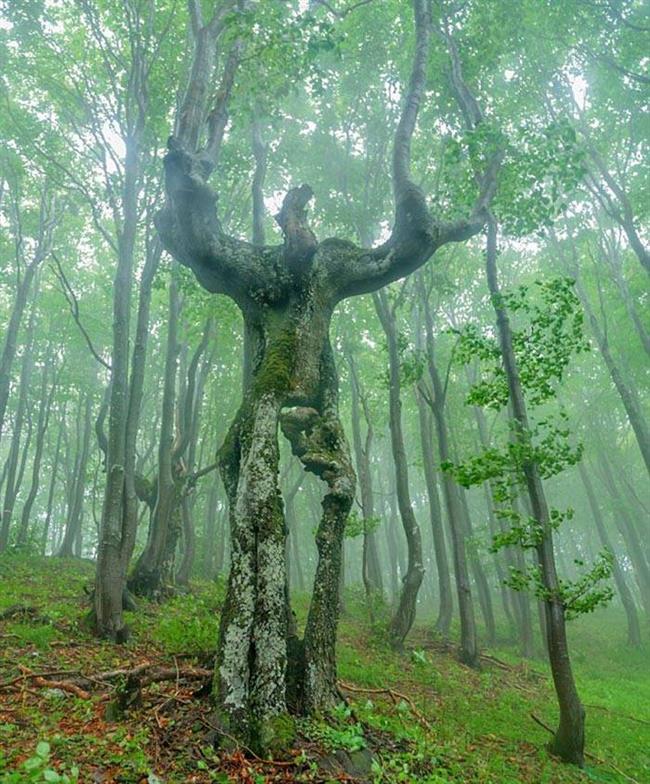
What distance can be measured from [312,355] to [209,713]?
3.99 meters

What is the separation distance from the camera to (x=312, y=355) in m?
6.72

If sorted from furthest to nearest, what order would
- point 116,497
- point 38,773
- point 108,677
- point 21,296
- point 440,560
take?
point 21,296 < point 440,560 < point 116,497 < point 108,677 < point 38,773

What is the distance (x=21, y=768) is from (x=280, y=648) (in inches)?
82.0

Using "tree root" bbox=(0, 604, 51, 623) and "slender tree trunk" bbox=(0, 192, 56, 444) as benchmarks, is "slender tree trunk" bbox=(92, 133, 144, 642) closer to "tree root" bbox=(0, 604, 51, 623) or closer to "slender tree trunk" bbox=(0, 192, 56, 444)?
"tree root" bbox=(0, 604, 51, 623)

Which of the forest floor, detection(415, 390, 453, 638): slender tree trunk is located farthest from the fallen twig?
detection(415, 390, 453, 638): slender tree trunk

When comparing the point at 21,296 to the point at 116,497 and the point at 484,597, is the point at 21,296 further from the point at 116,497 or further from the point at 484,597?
the point at 484,597

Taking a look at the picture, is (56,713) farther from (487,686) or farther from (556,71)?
(556,71)

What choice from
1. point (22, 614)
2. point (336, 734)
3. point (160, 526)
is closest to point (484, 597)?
point (160, 526)

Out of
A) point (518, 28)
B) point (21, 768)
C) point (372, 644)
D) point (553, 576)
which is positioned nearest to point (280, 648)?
point (21, 768)

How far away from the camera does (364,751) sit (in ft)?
16.2

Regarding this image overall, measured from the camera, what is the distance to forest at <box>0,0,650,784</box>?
Result: 17.0ft

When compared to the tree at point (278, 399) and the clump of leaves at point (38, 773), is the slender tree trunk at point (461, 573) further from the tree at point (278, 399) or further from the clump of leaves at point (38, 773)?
the clump of leaves at point (38, 773)

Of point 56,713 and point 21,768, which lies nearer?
point 21,768

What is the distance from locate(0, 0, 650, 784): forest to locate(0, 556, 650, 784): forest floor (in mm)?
50
